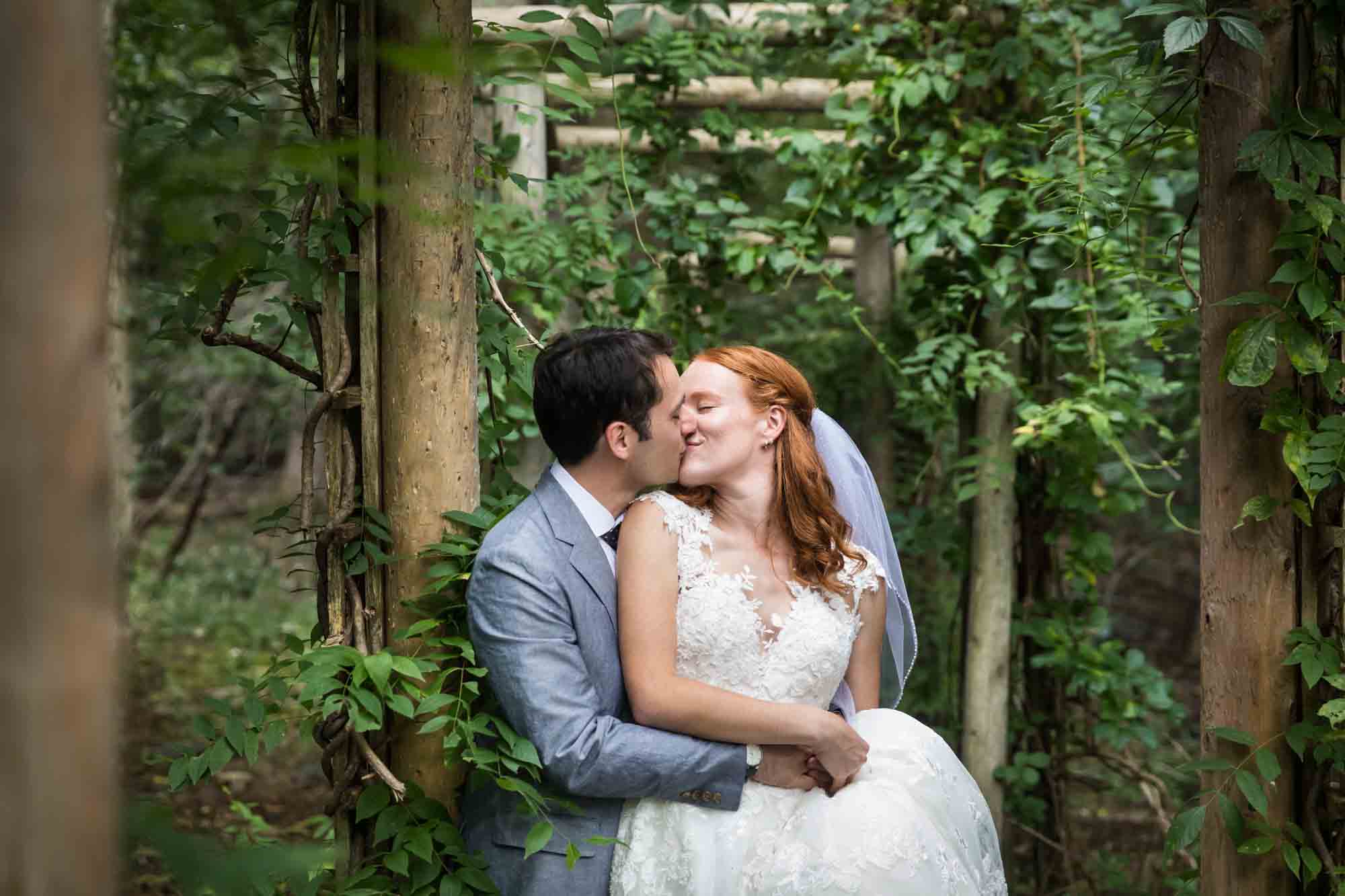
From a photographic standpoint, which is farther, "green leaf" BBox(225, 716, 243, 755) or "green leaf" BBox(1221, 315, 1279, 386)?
"green leaf" BBox(1221, 315, 1279, 386)

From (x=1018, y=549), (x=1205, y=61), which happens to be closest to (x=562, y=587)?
(x=1205, y=61)

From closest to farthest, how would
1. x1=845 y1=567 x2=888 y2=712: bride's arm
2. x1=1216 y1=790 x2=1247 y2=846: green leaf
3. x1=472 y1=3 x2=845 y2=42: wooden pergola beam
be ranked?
x1=1216 y1=790 x2=1247 y2=846: green leaf < x1=845 y1=567 x2=888 y2=712: bride's arm < x1=472 y1=3 x2=845 y2=42: wooden pergola beam

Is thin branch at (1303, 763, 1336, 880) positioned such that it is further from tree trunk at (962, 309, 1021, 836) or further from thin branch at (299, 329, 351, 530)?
thin branch at (299, 329, 351, 530)

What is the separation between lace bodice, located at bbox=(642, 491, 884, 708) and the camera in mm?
2107

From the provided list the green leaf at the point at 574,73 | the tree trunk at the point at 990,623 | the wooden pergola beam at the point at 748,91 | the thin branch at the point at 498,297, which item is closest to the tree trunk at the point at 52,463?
the green leaf at the point at 574,73

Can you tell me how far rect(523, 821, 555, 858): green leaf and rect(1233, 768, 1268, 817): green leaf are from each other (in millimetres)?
1229

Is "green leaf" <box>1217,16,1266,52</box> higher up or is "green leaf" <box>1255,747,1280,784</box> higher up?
"green leaf" <box>1217,16,1266,52</box>

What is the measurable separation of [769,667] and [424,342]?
835mm

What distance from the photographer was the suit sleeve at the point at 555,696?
1.86 m

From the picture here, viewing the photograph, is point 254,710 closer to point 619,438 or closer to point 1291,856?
point 619,438

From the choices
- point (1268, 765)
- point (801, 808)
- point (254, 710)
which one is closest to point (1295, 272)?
point (1268, 765)

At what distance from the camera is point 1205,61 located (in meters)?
2.12

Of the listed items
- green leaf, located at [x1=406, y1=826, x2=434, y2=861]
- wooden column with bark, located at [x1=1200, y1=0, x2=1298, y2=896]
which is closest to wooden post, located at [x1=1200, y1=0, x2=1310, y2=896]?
wooden column with bark, located at [x1=1200, y1=0, x2=1298, y2=896]

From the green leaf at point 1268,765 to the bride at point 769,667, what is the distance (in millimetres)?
496
